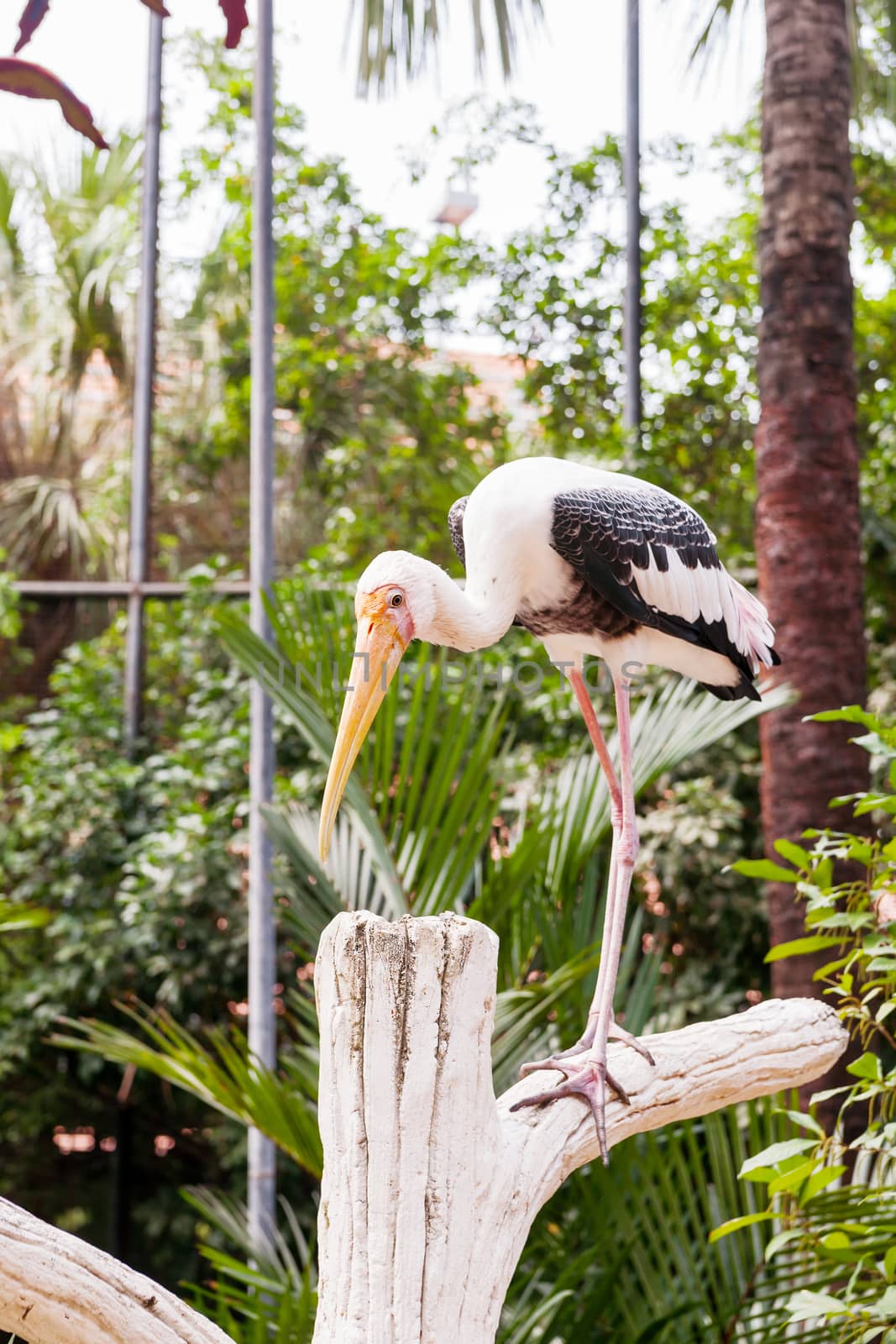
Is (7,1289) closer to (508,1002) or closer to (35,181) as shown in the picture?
(508,1002)

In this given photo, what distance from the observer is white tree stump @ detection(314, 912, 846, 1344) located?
120cm

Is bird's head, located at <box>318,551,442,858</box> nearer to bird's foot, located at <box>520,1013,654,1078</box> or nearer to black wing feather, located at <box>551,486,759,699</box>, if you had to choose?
black wing feather, located at <box>551,486,759,699</box>

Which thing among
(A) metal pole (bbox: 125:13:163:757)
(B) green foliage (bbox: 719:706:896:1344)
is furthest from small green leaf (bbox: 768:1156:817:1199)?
(A) metal pole (bbox: 125:13:163:757)

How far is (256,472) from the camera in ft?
11.1

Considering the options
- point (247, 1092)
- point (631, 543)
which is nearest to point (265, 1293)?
point (247, 1092)

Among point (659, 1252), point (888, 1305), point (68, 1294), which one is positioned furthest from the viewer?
point (659, 1252)

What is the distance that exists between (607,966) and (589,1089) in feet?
0.61

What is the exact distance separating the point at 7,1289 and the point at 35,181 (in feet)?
21.0

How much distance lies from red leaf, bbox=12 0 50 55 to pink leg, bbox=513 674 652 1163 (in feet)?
4.20

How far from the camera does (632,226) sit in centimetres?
484

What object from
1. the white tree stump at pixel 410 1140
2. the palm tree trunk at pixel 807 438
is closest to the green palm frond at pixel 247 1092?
the white tree stump at pixel 410 1140

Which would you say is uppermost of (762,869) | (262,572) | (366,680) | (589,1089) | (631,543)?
(262,572)

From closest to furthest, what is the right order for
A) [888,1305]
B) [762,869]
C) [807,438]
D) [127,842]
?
[888,1305] < [762,869] < [807,438] < [127,842]

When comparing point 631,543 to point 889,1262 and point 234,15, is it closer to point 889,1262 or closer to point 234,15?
point 889,1262
